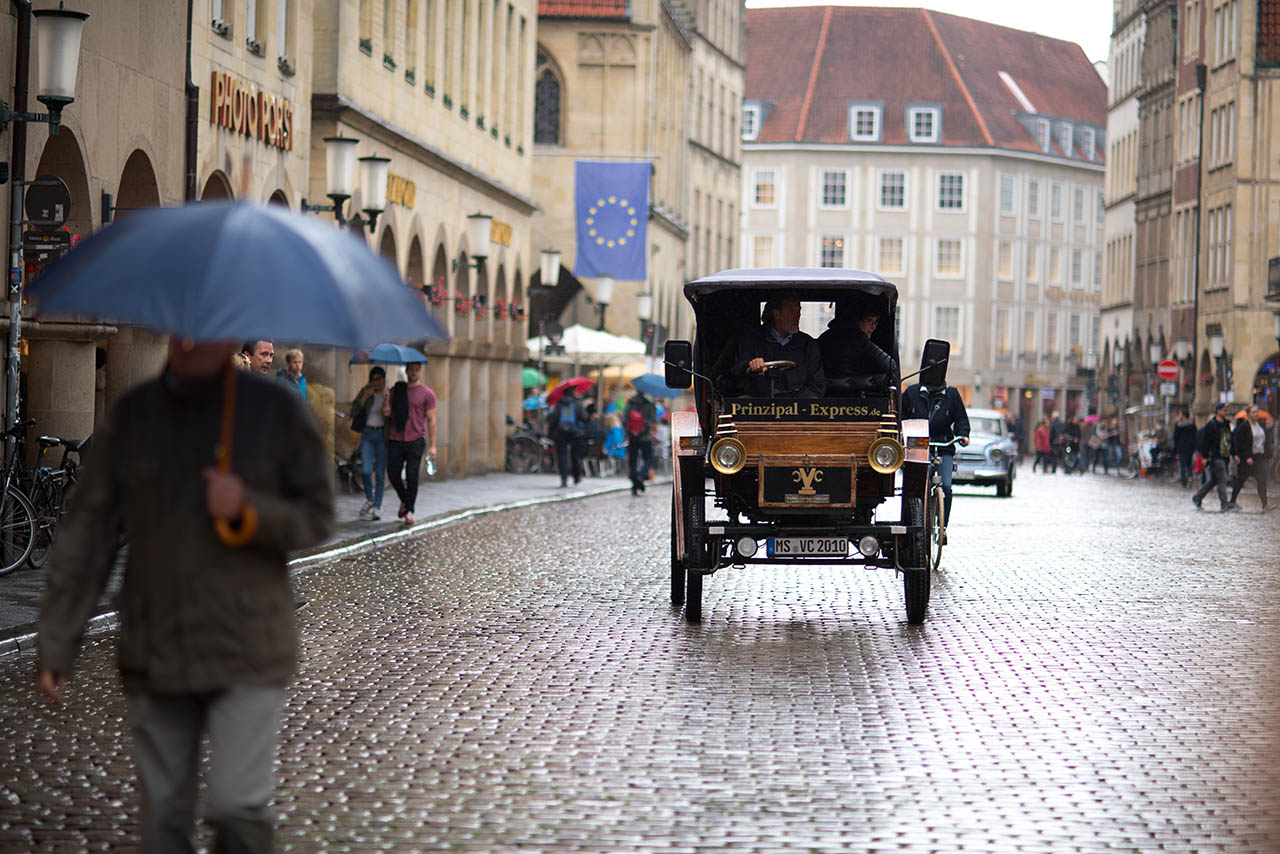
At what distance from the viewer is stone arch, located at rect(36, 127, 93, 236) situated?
68.5 ft

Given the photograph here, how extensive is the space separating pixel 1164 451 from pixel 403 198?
1119 inches

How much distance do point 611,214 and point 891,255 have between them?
60.6 metres

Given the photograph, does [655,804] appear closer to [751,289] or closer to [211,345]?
[211,345]

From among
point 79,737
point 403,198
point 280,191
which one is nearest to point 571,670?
point 79,737

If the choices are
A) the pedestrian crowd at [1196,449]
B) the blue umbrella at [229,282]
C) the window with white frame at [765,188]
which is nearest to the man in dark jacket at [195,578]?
the blue umbrella at [229,282]

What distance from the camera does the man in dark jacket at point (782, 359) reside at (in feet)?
49.4

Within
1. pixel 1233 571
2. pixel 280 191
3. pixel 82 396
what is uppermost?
pixel 280 191

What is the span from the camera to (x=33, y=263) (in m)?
18.9

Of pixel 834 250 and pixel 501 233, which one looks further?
pixel 834 250

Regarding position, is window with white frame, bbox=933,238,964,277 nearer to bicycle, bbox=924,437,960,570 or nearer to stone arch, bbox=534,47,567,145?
stone arch, bbox=534,47,567,145

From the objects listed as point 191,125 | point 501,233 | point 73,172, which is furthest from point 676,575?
point 501,233

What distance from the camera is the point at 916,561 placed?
14.3m

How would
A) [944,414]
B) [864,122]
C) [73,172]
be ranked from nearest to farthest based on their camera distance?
[944,414], [73,172], [864,122]

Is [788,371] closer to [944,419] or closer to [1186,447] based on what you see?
[944,419]
